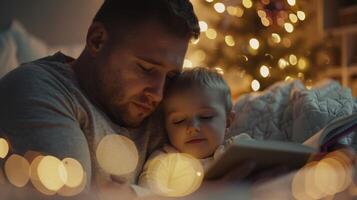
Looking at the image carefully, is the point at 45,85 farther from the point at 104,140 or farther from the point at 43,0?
the point at 43,0

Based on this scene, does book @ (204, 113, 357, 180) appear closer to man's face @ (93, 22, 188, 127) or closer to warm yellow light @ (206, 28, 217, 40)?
man's face @ (93, 22, 188, 127)

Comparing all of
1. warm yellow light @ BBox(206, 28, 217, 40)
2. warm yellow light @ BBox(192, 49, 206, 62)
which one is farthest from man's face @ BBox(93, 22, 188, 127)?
warm yellow light @ BBox(206, 28, 217, 40)

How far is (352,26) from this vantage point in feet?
13.0

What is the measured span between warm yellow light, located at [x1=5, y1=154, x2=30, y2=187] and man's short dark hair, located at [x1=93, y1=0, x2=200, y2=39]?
0.35 m

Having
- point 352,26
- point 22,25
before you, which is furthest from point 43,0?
point 352,26

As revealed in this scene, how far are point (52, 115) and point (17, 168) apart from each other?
0.34ft

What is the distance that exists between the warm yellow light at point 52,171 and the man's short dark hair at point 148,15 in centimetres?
35

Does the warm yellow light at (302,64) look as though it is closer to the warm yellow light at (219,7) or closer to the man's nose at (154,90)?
the warm yellow light at (219,7)

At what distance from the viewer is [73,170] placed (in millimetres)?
836

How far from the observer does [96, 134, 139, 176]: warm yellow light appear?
3.27ft

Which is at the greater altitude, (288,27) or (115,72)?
(115,72)

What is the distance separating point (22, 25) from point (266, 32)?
1.37 meters

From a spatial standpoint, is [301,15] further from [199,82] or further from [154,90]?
[154,90]

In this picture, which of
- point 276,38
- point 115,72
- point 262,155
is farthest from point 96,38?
point 276,38
